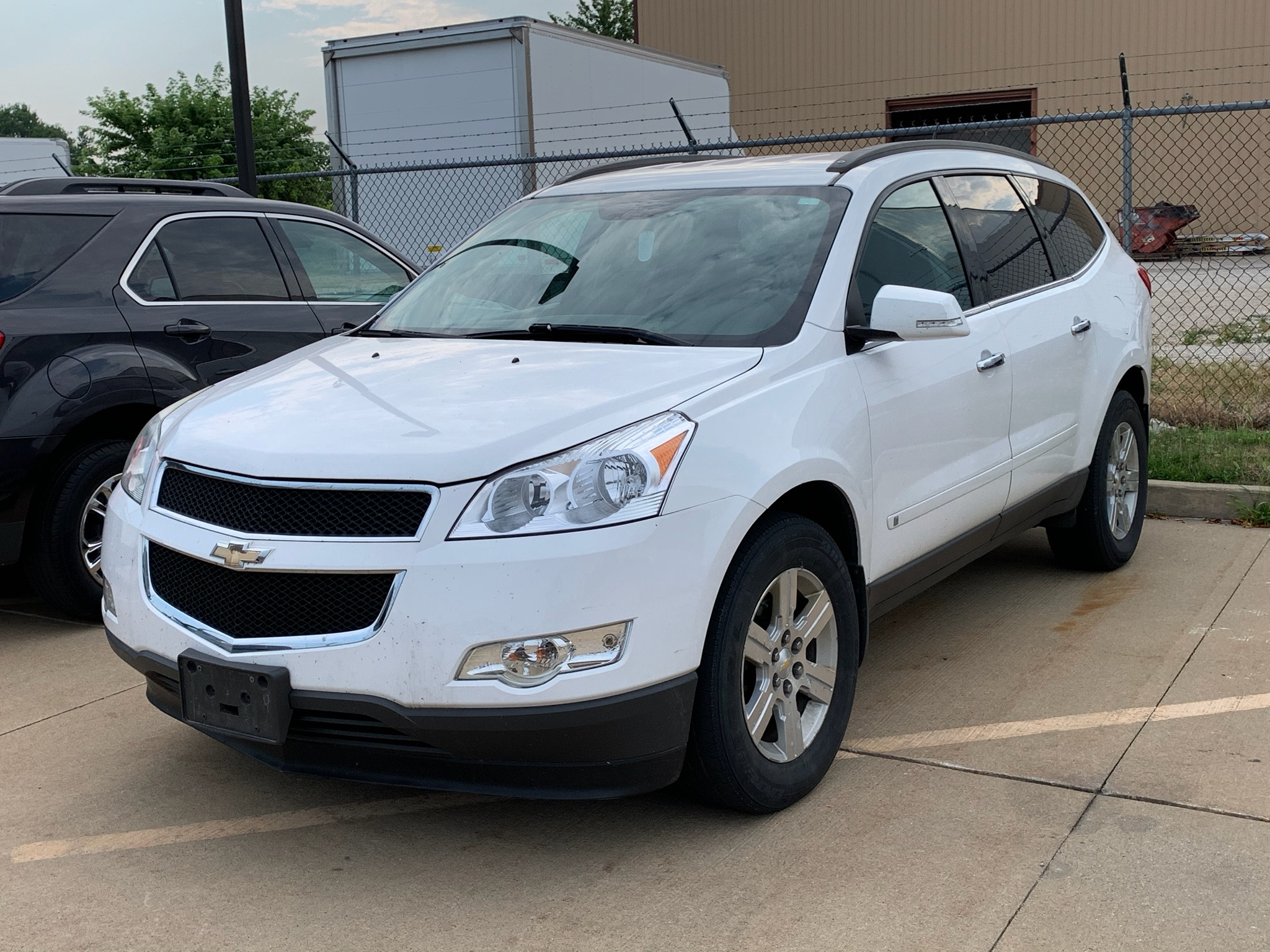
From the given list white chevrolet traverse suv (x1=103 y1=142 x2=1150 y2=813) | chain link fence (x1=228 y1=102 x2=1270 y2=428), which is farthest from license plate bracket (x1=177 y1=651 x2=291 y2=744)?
chain link fence (x1=228 y1=102 x2=1270 y2=428)

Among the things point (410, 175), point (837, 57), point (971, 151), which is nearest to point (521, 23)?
point (410, 175)

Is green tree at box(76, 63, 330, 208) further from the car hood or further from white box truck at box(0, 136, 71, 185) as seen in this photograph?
the car hood

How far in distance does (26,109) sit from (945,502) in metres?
125

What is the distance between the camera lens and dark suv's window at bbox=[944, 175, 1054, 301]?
477 cm

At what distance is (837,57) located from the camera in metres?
29.6

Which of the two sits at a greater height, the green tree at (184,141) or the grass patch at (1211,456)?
the green tree at (184,141)

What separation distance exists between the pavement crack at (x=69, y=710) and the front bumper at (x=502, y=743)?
5.27 feet

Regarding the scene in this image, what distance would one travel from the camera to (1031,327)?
482 centimetres

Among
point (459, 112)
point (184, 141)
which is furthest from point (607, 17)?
point (459, 112)

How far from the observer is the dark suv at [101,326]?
204 inches

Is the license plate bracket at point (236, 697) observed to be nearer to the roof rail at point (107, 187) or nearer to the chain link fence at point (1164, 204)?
the chain link fence at point (1164, 204)

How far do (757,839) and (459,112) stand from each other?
11663 mm

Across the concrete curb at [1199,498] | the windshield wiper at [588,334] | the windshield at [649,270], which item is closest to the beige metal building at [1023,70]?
the concrete curb at [1199,498]

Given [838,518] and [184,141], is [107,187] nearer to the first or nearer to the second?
[838,518]
